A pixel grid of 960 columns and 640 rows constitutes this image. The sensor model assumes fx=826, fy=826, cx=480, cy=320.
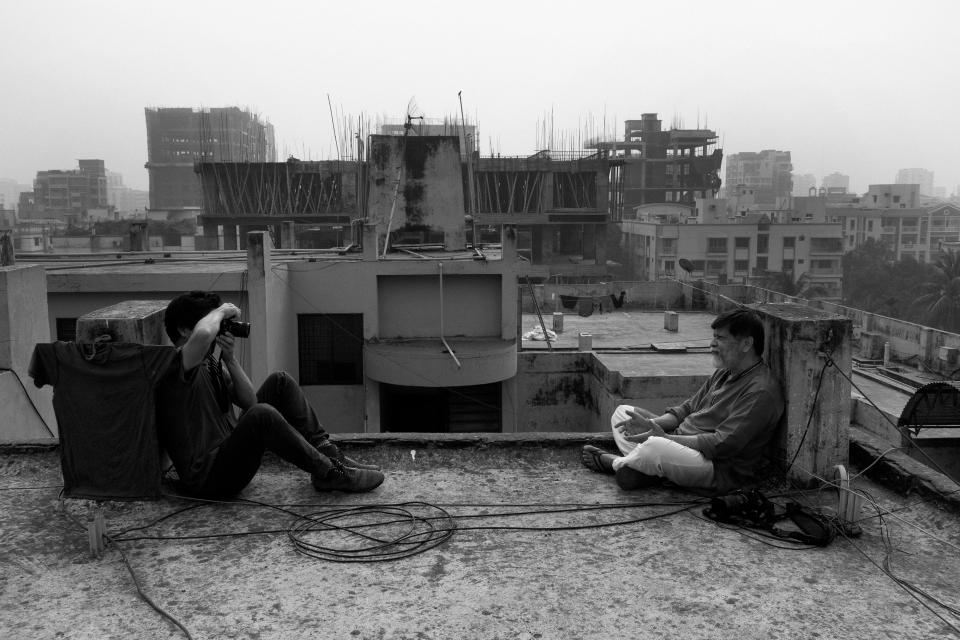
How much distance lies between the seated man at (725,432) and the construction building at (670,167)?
7261 centimetres

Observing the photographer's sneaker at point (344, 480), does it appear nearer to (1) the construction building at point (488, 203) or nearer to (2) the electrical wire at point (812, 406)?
(2) the electrical wire at point (812, 406)

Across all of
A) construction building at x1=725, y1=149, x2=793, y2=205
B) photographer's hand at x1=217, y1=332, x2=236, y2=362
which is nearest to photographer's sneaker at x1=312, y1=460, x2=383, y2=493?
photographer's hand at x1=217, y1=332, x2=236, y2=362

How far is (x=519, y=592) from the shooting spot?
12.4ft

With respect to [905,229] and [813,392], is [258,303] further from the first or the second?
[905,229]

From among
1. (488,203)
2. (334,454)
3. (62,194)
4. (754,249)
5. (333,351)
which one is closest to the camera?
(334,454)

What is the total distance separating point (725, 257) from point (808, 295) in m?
7.81

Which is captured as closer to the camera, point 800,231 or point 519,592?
point 519,592

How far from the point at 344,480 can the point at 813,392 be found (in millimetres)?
2843

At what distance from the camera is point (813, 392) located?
16.1 feet

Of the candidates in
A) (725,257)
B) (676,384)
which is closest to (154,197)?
(725,257)

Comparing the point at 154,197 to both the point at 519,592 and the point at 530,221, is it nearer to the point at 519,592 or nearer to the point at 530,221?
the point at 530,221

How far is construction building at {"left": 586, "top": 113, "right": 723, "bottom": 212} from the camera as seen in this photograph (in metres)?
77.0

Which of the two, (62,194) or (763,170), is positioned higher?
(763,170)

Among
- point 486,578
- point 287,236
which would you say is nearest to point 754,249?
point 287,236
